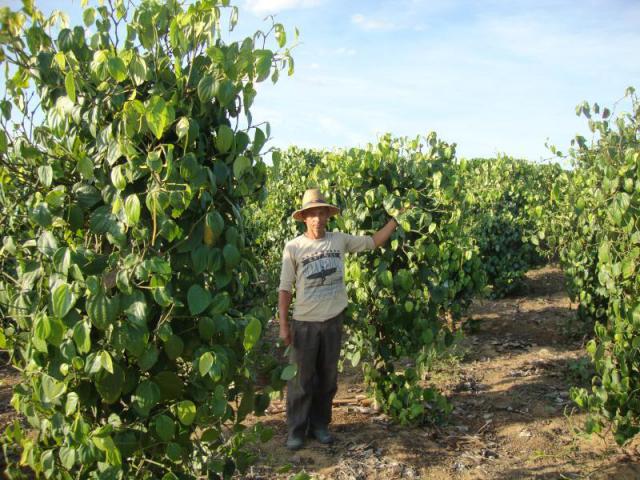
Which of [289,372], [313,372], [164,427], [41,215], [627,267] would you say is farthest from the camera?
[313,372]

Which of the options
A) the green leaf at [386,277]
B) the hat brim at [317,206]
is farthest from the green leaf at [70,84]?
the green leaf at [386,277]

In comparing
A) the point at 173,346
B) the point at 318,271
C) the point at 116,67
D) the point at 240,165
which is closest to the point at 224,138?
the point at 240,165

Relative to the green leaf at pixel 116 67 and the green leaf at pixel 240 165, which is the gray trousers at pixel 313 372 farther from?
the green leaf at pixel 116 67

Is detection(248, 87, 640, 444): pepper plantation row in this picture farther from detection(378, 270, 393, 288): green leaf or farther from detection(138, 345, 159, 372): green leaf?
detection(138, 345, 159, 372): green leaf

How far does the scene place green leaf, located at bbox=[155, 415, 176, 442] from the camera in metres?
1.99

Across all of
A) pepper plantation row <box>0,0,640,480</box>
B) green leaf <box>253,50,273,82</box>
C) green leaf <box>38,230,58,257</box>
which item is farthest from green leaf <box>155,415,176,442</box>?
green leaf <box>253,50,273,82</box>

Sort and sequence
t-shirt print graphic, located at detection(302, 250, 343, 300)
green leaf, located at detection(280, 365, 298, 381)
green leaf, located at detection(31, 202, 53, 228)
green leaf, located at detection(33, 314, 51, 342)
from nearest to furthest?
green leaf, located at detection(33, 314, 51, 342) < green leaf, located at detection(31, 202, 53, 228) < green leaf, located at detection(280, 365, 298, 381) < t-shirt print graphic, located at detection(302, 250, 343, 300)

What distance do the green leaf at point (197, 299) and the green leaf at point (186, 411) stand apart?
1.11 ft

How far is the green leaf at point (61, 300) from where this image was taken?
1.79m

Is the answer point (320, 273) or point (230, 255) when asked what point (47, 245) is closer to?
point (230, 255)

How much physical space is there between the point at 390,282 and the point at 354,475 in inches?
53.7

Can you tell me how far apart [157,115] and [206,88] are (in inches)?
9.0

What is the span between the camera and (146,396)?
2.02 meters

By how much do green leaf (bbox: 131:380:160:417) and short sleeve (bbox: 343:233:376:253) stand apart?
2218 mm
